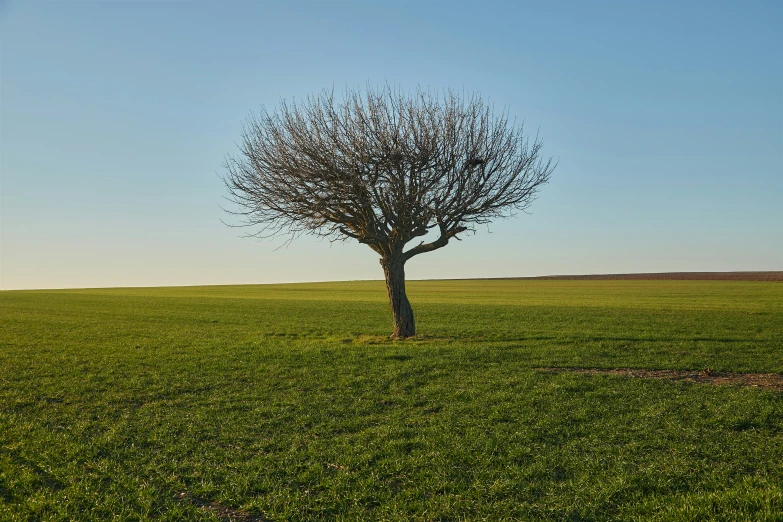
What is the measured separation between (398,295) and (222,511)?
2066 cm

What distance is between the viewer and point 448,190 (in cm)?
2705

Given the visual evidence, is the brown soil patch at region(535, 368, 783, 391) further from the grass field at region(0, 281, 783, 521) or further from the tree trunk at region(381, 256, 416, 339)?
the tree trunk at region(381, 256, 416, 339)

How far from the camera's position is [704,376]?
1853 cm

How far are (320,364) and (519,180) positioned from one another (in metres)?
13.6

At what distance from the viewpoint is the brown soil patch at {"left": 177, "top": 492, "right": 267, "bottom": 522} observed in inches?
316

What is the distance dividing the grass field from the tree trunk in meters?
2.26

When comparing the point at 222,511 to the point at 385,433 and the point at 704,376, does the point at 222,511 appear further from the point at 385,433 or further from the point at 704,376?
the point at 704,376

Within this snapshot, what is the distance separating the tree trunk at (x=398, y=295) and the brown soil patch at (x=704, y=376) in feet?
32.7

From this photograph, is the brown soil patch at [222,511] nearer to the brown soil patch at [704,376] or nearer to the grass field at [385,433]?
the grass field at [385,433]

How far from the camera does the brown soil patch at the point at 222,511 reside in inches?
316

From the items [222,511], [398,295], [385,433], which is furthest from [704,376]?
[222,511]

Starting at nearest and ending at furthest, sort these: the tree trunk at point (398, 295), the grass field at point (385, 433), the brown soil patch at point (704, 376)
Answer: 1. the grass field at point (385, 433)
2. the brown soil patch at point (704, 376)
3. the tree trunk at point (398, 295)

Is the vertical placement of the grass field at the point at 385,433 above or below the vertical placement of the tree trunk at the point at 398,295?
below

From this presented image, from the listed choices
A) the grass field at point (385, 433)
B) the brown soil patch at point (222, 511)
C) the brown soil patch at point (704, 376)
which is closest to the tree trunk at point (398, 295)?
the grass field at point (385, 433)
